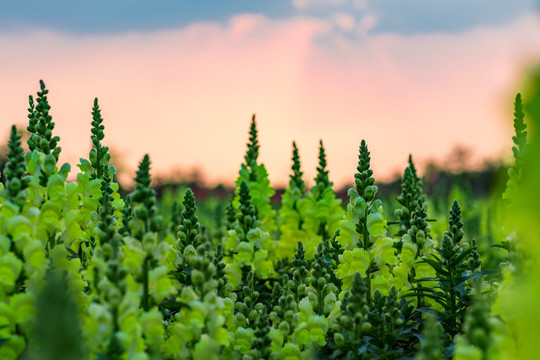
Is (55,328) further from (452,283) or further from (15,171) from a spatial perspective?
(452,283)

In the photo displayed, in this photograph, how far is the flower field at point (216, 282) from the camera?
282 cm

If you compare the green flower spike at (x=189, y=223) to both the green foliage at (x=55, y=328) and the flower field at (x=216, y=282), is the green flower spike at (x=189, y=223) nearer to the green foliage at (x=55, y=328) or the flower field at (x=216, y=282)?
the flower field at (x=216, y=282)

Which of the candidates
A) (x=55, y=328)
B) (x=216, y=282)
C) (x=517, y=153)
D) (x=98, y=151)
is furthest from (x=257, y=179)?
(x=55, y=328)

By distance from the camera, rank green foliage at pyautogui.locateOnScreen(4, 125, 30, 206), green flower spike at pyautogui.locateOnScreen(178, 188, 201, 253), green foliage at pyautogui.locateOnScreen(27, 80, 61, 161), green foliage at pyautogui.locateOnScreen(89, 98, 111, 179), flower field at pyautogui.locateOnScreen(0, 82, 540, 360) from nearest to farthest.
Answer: flower field at pyautogui.locateOnScreen(0, 82, 540, 360) < green foliage at pyautogui.locateOnScreen(4, 125, 30, 206) < green foliage at pyautogui.locateOnScreen(27, 80, 61, 161) < green flower spike at pyautogui.locateOnScreen(178, 188, 201, 253) < green foliage at pyautogui.locateOnScreen(89, 98, 111, 179)

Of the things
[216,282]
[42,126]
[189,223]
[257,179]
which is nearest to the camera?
[216,282]

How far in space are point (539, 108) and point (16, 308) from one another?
2727 mm

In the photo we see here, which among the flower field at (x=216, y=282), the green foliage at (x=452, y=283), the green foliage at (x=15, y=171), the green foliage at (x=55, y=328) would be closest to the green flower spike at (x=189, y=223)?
the flower field at (x=216, y=282)

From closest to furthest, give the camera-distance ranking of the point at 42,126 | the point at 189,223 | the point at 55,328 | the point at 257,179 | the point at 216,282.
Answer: the point at 55,328 < the point at 216,282 < the point at 42,126 < the point at 189,223 < the point at 257,179

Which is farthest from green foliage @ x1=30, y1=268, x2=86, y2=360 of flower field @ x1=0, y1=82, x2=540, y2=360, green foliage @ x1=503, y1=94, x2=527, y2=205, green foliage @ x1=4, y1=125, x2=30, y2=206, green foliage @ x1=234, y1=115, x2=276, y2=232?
green foliage @ x1=234, y1=115, x2=276, y2=232

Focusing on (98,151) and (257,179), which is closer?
(98,151)

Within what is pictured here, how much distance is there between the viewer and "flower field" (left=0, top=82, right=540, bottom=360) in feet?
9.27

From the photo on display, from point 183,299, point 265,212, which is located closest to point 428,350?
point 183,299

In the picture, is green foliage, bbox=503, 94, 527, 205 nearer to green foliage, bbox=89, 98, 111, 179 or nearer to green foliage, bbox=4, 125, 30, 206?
green foliage, bbox=89, 98, 111, 179

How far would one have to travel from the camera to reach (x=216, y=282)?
11.2 ft
